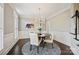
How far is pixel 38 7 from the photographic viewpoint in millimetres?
2232

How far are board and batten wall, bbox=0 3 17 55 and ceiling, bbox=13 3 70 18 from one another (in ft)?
0.70

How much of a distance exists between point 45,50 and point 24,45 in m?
0.51

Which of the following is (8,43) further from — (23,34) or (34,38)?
(34,38)

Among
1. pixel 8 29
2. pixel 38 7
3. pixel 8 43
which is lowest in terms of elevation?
pixel 8 43

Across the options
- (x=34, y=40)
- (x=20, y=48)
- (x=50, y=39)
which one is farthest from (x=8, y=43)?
(x=50, y=39)

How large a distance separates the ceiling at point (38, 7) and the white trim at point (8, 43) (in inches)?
24.8

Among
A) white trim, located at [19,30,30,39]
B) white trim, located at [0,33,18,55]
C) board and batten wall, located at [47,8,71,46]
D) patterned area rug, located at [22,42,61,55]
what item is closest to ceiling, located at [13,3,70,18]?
board and batten wall, located at [47,8,71,46]

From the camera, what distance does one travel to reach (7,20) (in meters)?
2.29

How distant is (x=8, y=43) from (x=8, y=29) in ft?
1.16

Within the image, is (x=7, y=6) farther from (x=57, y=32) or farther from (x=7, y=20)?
(x=57, y=32)

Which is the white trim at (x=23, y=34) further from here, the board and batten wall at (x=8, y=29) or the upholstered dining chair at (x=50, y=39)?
the upholstered dining chair at (x=50, y=39)
